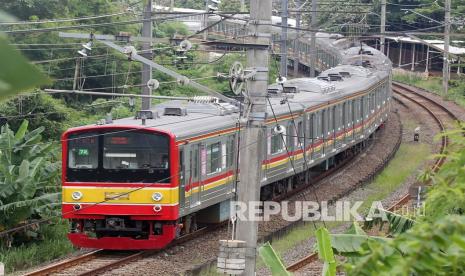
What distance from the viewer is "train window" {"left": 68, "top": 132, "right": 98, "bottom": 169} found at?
13.1 m

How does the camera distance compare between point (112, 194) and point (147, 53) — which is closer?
point (112, 194)

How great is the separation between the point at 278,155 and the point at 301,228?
2.00 metres

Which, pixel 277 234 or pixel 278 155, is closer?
pixel 277 234

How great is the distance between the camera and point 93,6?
27672 mm

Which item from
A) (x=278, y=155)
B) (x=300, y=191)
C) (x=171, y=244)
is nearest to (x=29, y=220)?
(x=171, y=244)

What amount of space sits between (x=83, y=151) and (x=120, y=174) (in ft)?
2.10

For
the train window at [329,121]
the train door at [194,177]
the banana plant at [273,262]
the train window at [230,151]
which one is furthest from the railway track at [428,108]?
the banana plant at [273,262]

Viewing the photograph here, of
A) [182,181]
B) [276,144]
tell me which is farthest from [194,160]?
[276,144]

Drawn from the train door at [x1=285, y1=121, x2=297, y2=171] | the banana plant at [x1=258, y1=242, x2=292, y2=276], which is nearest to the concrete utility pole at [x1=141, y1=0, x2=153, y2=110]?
the train door at [x1=285, y1=121, x2=297, y2=171]

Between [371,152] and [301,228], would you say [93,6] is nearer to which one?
[371,152]

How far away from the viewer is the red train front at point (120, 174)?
13125 mm

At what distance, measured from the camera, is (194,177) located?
46.0 ft

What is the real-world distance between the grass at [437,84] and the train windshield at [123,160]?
2576 cm

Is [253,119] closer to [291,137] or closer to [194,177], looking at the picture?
[194,177]
